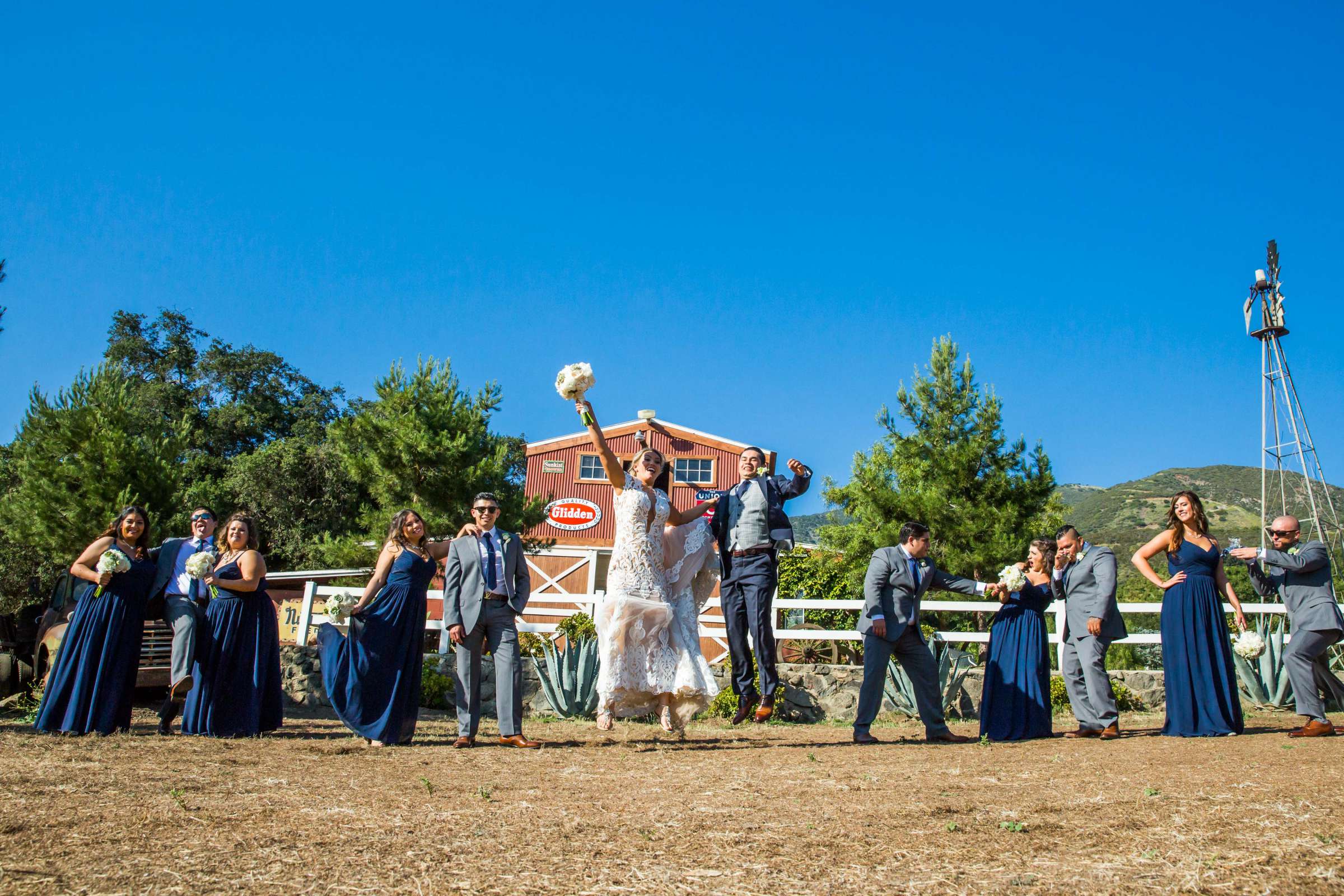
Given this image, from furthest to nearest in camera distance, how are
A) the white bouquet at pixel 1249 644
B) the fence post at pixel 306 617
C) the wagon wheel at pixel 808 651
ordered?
the wagon wheel at pixel 808 651 → the fence post at pixel 306 617 → the white bouquet at pixel 1249 644

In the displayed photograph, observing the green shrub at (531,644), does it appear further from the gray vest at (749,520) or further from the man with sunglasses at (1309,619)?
the man with sunglasses at (1309,619)

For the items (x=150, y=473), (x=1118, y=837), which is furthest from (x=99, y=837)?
(x=150, y=473)

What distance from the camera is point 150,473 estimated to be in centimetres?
2184

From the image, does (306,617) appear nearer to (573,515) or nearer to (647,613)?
(647,613)

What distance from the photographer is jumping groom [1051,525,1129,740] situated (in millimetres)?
7309

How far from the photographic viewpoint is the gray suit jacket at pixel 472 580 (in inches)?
260

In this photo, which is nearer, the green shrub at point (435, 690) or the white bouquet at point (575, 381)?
the white bouquet at point (575, 381)

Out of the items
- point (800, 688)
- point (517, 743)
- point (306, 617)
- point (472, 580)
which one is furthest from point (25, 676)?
point (800, 688)

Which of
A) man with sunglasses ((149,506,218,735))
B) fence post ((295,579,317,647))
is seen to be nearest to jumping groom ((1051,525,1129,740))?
man with sunglasses ((149,506,218,735))

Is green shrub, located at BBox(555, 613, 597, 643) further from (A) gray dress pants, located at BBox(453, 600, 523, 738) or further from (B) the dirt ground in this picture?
(B) the dirt ground

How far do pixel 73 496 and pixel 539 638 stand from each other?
49.0 ft

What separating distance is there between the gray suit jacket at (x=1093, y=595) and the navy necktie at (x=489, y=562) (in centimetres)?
459

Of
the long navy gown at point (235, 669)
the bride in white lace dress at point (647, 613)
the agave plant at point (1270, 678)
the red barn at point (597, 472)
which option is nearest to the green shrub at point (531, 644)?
the long navy gown at point (235, 669)

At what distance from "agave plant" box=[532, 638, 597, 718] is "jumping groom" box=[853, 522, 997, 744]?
3426 millimetres
